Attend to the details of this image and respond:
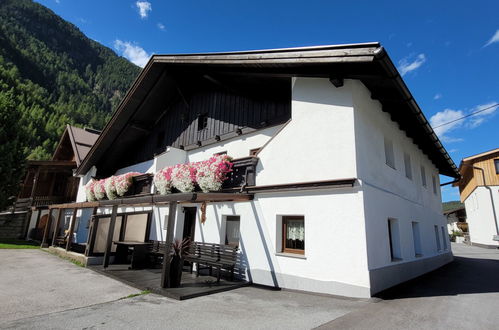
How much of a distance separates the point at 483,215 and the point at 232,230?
27440 mm

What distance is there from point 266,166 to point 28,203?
72.7 ft

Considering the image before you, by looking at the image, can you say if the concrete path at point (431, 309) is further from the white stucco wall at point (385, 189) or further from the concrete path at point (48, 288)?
the concrete path at point (48, 288)

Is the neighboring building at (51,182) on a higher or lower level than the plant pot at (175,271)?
higher

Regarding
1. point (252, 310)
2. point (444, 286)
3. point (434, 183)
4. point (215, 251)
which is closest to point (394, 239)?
point (444, 286)

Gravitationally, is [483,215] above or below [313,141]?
below

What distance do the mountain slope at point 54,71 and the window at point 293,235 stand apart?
167ft

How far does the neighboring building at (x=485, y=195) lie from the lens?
2400 cm

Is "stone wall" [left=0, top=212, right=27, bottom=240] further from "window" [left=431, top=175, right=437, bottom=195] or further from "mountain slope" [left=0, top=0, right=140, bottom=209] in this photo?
"window" [left=431, top=175, right=437, bottom=195]

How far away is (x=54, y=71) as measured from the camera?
103 metres

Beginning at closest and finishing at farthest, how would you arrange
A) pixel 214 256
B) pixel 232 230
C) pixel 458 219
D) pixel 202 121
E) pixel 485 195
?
pixel 214 256, pixel 232 230, pixel 202 121, pixel 485 195, pixel 458 219

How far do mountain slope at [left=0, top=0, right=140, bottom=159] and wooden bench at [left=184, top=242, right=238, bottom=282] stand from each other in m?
47.9

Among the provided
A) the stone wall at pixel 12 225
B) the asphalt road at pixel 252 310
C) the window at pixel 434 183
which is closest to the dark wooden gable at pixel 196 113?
the asphalt road at pixel 252 310

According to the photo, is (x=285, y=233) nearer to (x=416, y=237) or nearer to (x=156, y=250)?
(x=156, y=250)

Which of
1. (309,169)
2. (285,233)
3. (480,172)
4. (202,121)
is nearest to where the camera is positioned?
(309,169)
